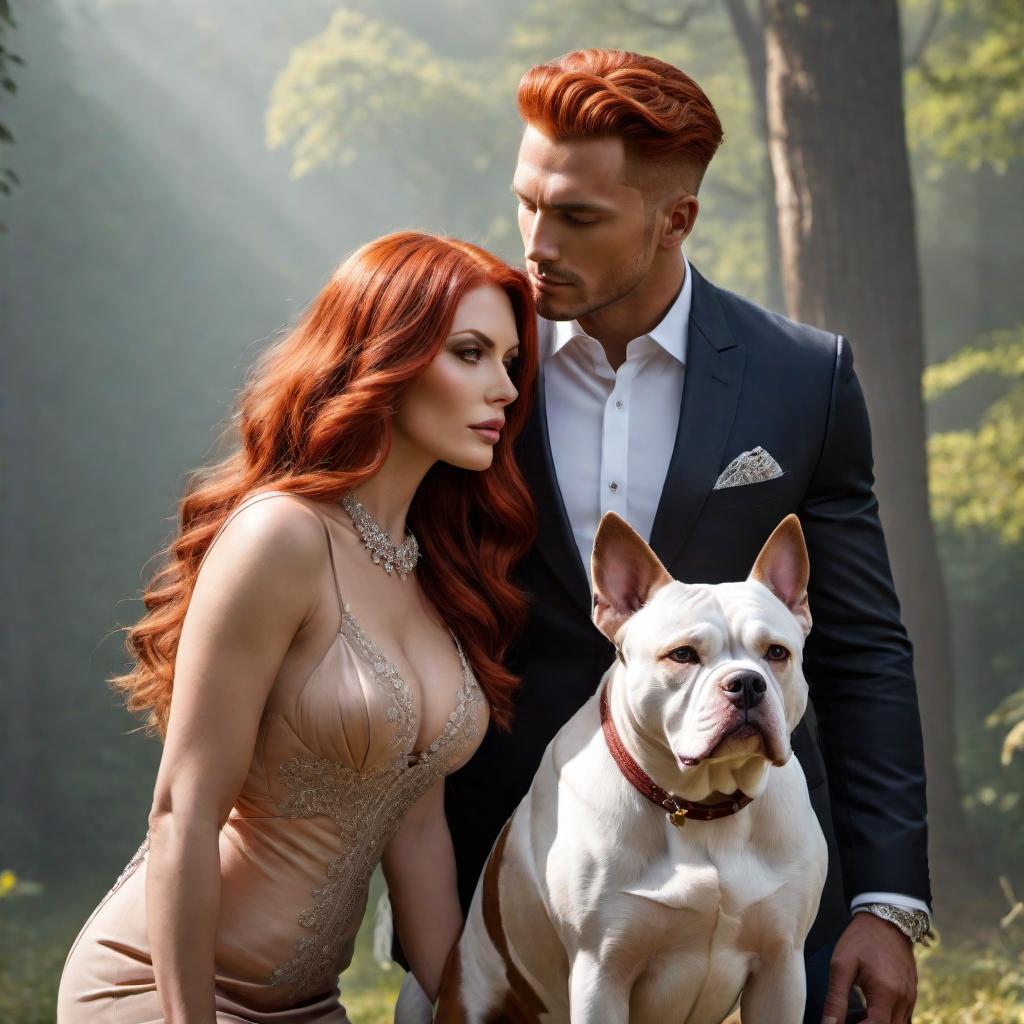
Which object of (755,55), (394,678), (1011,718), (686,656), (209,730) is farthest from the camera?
(755,55)

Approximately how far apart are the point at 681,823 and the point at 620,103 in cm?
151

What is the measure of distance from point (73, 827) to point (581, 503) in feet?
34.9

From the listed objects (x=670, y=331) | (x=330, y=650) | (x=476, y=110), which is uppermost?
(x=476, y=110)

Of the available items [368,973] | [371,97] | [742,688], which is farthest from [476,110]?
[742,688]

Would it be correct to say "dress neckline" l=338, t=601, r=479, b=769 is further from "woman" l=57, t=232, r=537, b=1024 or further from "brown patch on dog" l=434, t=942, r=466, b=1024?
"brown patch on dog" l=434, t=942, r=466, b=1024

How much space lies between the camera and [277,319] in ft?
59.9

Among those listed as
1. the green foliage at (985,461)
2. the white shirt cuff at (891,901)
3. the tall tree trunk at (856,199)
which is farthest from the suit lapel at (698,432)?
the green foliage at (985,461)

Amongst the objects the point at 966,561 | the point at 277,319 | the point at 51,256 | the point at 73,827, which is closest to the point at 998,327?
the point at 966,561

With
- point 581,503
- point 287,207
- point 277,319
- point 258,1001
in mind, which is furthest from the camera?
point 287,207

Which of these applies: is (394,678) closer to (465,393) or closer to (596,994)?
(465,393)

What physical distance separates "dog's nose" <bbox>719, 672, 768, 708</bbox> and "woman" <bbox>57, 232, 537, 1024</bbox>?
761mm

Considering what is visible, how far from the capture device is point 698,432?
2.76 meters

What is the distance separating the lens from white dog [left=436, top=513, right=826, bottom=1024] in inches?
84.6

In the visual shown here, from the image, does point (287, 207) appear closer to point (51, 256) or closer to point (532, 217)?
point (51, 256)
